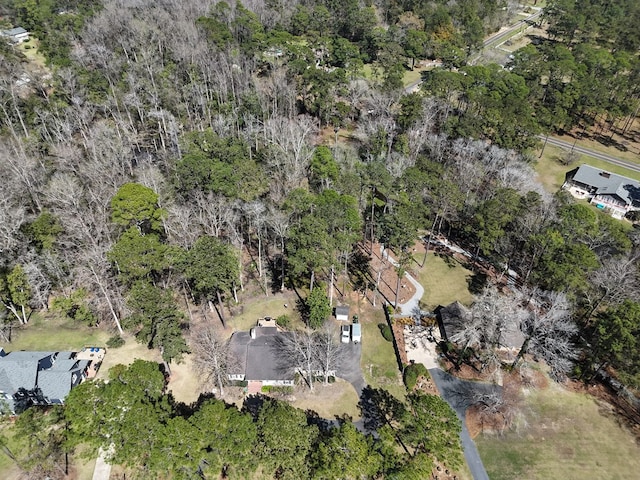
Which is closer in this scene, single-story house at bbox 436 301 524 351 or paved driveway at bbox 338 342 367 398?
paved driveway at bbox 338 342 367 398

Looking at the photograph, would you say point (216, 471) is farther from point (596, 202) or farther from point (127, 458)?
point (596, 202)

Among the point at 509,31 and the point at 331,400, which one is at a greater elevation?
the point at 509,31

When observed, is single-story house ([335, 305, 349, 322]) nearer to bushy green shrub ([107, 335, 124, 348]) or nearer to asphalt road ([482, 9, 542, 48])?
bushy green shrub ([107, 335, 124, 348])

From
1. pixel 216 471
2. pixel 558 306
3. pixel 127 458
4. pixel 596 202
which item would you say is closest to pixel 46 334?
pixel 127 458

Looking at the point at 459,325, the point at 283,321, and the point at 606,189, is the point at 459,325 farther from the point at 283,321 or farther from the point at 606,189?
the point at 606,189

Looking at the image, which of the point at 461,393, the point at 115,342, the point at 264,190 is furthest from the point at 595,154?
the point at 115,342

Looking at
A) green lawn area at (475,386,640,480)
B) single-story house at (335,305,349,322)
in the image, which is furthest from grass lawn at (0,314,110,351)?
green lawn area at (475,386,640,480)
